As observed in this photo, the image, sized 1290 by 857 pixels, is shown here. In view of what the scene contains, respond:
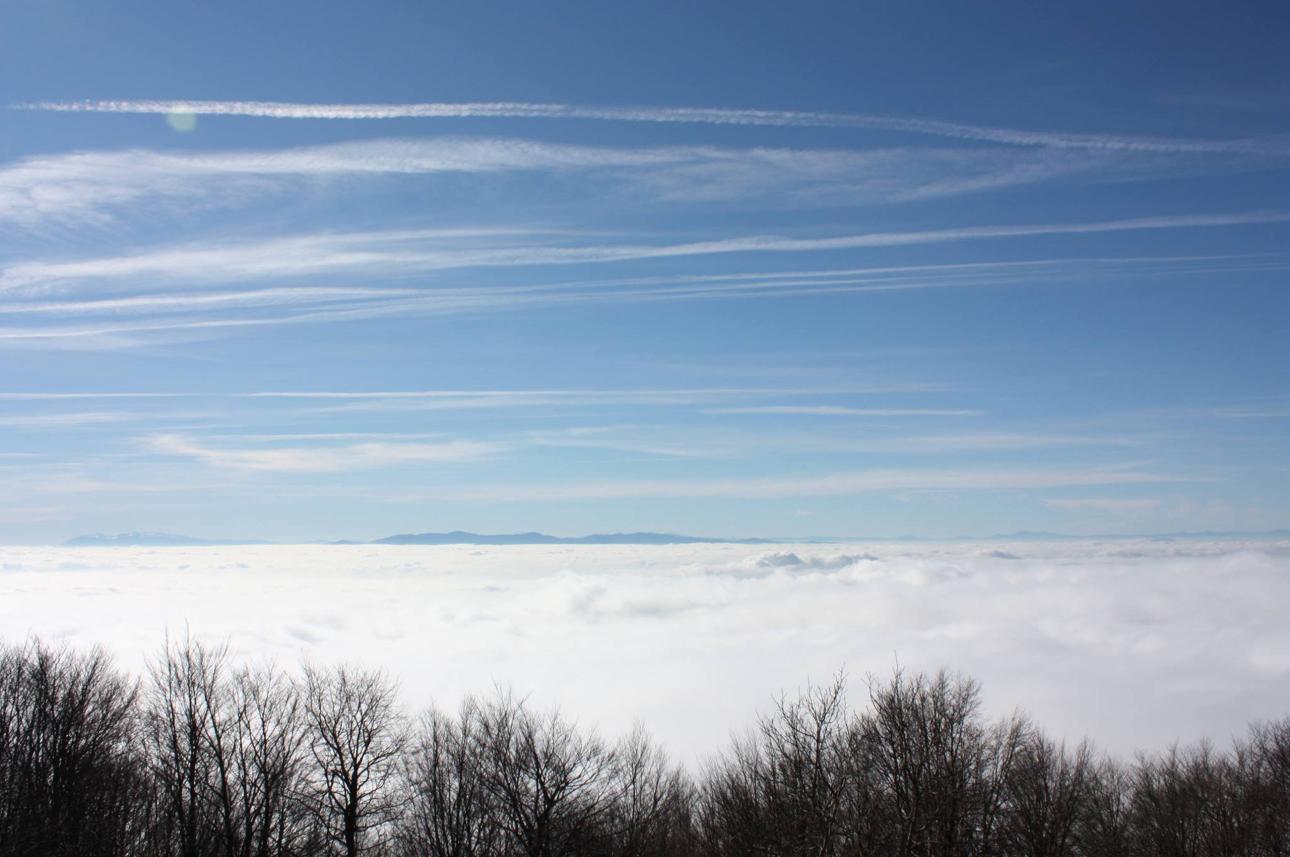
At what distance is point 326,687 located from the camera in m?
46.6

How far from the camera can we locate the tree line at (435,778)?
121 feet

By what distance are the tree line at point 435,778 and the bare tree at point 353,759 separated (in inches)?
4.1

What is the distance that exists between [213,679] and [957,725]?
1367 inches

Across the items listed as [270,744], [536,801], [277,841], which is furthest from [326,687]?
[536,801]

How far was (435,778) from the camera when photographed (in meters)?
46.9

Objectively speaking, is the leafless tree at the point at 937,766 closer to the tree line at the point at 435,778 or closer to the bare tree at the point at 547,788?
the tree line at the point at 435,778

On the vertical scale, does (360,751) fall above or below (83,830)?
above

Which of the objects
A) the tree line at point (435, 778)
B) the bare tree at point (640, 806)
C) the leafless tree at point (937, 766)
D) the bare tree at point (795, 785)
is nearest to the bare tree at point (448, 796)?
the tree line at point (435, 778)

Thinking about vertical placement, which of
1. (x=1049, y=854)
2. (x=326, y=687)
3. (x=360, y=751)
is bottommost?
(x=1049, y=854)

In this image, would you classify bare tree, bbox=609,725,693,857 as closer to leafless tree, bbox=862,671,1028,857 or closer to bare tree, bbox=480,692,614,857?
bare tree, bbox=480,692,614,857

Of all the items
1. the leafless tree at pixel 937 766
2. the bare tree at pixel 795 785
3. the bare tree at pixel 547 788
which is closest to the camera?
the bare tree at pixel 795 785

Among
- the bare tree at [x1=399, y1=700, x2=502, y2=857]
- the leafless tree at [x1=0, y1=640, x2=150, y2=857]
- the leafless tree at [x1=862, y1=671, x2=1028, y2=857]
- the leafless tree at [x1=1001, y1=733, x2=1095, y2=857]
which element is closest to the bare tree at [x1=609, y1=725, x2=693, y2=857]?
the bare tree at [x1=399, y1=700, x2=502, y2=857]

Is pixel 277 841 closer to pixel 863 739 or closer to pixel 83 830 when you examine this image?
pixel 83 830

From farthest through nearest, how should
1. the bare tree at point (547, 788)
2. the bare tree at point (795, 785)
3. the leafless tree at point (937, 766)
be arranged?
the bare tree at point (547, 788)
the leafless tree at point (937, 766)
the bare tree at point (795, 785)
